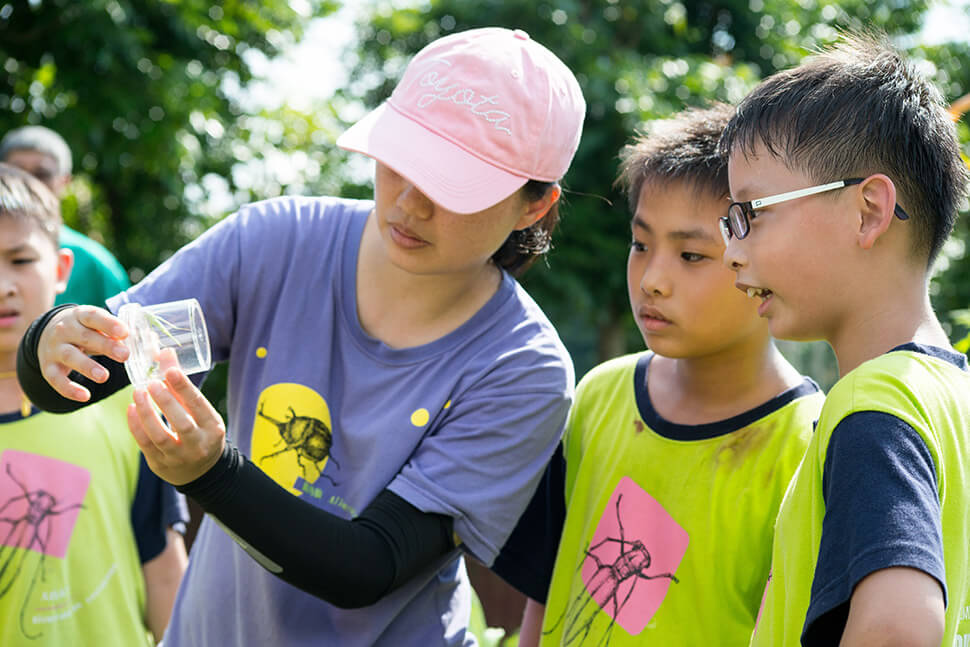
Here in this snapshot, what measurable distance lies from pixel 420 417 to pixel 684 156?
2.79 ft

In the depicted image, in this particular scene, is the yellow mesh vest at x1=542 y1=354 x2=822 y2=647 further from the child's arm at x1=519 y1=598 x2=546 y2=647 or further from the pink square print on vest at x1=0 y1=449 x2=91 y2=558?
the pink square print on vest at x1=0 y1=449 x2=91 y2=558

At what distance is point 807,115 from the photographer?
1656 millimetres

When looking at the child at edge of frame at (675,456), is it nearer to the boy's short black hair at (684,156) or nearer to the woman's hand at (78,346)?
the boy's short black hair at (684,156)

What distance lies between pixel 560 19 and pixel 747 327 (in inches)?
346

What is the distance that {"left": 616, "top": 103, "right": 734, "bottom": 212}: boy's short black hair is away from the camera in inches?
87.7

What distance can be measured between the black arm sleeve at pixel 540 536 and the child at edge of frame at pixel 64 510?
113 cm

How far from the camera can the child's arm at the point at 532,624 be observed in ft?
8.21

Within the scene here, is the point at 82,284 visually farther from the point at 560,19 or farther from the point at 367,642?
the point at 560,19

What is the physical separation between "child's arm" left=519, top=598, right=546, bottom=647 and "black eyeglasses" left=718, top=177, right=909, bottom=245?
3.85 feet

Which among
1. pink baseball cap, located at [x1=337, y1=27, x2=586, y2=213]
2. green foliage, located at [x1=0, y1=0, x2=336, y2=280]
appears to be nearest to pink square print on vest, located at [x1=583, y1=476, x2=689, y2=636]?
pink baseball cap, located at [x1=337, y1=27, x2=586, y2=213]

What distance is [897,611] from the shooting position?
1213mm

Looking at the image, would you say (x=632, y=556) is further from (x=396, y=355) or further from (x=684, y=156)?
(x=684, y=156)

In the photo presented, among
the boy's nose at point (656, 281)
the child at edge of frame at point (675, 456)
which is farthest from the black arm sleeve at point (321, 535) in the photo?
the boy's nose at point (656, 281)

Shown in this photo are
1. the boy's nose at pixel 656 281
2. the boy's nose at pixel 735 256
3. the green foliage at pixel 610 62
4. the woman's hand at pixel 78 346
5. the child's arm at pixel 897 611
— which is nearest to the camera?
the child's arm at pixel 897 611
